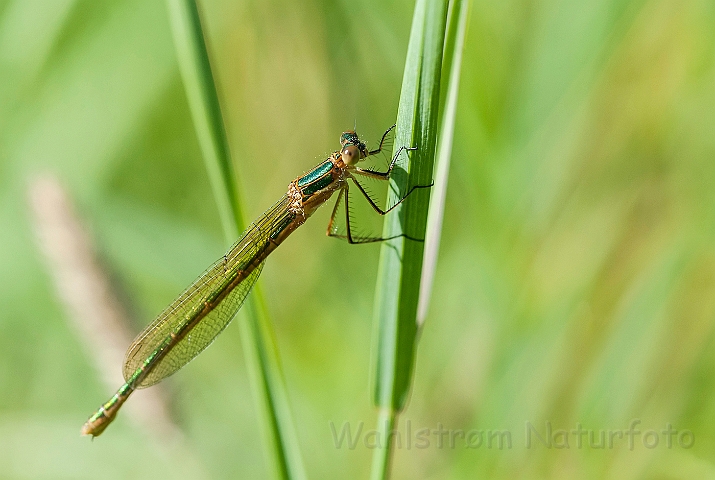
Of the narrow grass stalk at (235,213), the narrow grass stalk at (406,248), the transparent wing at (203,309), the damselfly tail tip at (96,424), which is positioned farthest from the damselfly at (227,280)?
the narrow grass stalk at (406,248)

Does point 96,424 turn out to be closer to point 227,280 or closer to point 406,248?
point 227,280

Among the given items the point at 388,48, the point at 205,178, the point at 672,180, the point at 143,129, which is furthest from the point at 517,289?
the point at 143,129

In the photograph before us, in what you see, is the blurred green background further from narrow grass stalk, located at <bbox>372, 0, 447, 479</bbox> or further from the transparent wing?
narrow grass stalk, located at <bbox>372, 0, 447, 479</bbox>

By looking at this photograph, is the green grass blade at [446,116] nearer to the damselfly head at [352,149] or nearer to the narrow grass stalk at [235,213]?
the narrow grass stalk at [235,213]

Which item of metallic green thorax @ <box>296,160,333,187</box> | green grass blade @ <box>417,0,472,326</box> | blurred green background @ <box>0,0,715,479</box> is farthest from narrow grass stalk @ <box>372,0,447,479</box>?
metallic green thorax @ <box>296,160,333,187</box>

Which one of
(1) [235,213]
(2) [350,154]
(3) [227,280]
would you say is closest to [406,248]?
(1) [235,213]

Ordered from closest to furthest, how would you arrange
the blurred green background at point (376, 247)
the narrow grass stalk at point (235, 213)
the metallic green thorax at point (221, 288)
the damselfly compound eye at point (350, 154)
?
1. the narrow grass stalk at point (235, 213)
2. the blurred green background at point (376, 247)
3. the damselfly compound eye at point (350, 154)
4. the metallic green thorax at point (221, 288)
